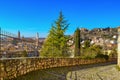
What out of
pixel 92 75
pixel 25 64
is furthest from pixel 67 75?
pixel 25 64

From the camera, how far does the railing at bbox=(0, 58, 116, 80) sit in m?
10.5

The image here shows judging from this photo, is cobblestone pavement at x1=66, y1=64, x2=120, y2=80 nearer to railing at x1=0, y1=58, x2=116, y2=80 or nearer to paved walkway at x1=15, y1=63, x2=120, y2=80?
paved walkway at x1=15, y1=63, x2=120, y2=80

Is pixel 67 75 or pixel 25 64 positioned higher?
pixel 25 64

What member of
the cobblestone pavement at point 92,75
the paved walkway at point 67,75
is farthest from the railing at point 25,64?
the cobblestone pavement at point 92,75

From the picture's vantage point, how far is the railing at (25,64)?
10.5 m

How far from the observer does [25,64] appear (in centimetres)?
1427

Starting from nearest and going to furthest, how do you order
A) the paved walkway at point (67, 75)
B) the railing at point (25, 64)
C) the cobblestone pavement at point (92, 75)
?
the railing at point (25, 64) → the paved walkway at point (67, 75) → the cobblestone pavement at point (92, 75)

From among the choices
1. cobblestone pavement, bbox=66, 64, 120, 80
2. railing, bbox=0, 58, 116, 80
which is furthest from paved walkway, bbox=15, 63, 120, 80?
railing, bbox=0, 58, 116, 80

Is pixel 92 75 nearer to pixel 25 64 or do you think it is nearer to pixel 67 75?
pixel 67 75

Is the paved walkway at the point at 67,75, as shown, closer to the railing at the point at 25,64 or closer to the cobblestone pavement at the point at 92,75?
the cobblestone pavement at the point at 92,75

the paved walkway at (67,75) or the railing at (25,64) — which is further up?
the railing at (25,64)

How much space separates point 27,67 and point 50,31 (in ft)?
72.8

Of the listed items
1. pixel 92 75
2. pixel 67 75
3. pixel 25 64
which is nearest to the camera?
pixel 25 64

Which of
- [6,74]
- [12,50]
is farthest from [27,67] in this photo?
[6,74]
